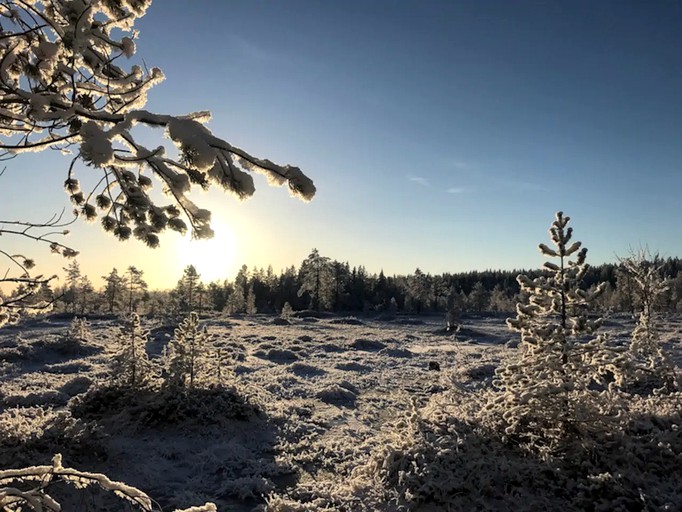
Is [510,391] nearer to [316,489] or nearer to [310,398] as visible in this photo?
[316,489]

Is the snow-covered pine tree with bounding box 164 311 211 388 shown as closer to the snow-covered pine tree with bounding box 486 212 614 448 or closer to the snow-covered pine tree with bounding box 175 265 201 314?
the snow-covered pine tree with bounding box 486 212 614 448

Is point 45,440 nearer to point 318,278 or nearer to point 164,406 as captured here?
point 164,406

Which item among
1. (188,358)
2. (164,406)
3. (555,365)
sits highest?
(555,365)

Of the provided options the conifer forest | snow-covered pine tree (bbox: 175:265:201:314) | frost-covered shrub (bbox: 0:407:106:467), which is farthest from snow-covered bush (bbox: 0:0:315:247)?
snow-covered pine tree (bbox: 175:265:201:314)

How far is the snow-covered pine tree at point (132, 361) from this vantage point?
13445 millimetres

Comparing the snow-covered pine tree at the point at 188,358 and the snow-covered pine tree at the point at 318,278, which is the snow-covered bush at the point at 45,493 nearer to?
the snow-covered pine tree at the point at 188,358

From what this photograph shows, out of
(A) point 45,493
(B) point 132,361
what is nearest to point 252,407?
(B) point 132,361

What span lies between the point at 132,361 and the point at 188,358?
180 centimetres

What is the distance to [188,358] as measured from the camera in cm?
1328

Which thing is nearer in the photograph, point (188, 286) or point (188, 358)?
point (188, 358)

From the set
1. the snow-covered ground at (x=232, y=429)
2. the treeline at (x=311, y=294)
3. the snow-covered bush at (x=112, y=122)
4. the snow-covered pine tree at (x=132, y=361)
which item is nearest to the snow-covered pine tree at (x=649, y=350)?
the snow-covered ground at (x=232, y=429)

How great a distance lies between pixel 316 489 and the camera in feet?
26.7

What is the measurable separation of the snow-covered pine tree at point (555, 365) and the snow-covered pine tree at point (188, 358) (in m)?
8.74

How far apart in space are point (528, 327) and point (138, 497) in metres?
7.72
